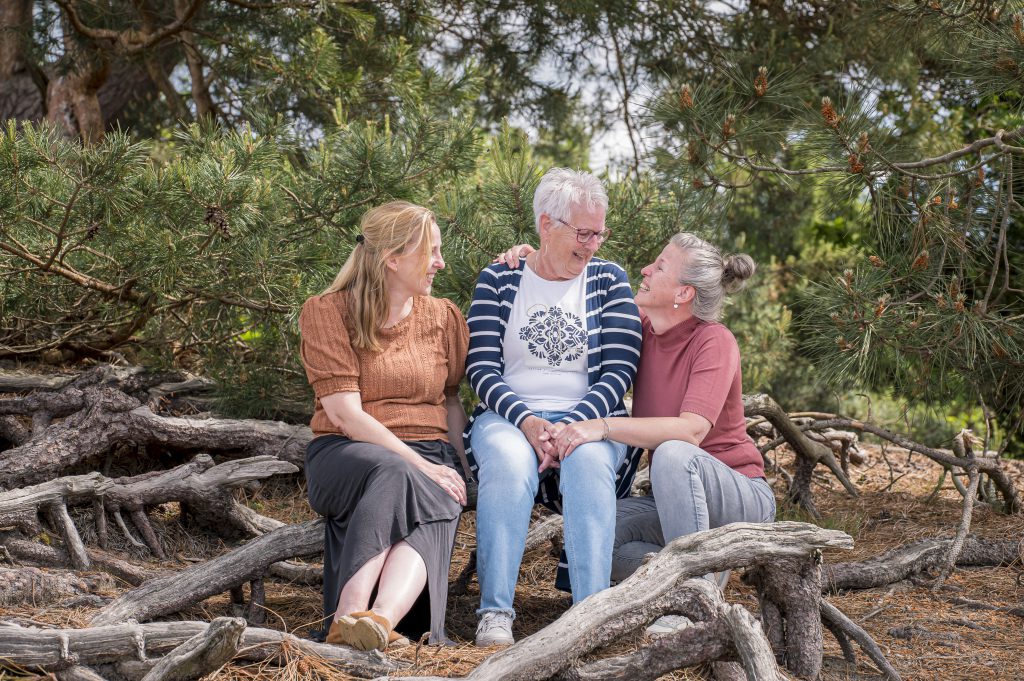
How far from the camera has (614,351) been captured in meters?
2.89

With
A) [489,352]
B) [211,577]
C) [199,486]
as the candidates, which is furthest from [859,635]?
[199,486]

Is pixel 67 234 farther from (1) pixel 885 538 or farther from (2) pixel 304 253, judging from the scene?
(1) pixel 885 538

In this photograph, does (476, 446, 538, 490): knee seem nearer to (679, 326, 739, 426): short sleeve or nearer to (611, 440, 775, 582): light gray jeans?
(611, 440, 775, 582): light gray jeans

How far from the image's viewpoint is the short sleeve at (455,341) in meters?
2.95

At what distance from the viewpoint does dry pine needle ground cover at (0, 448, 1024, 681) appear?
2.44 m

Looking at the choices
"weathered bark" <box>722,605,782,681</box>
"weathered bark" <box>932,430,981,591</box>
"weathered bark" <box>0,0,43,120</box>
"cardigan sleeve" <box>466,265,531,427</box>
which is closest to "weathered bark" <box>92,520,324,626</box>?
"cardigan sleeve" <box>466,265,531,427</box>

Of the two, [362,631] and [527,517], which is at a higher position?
[527,517]

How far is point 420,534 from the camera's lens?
2541 mm

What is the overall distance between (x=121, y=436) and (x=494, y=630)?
5.68 feet

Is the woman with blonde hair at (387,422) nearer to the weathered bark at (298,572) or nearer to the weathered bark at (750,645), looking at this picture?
the weathered bark at (298,572)

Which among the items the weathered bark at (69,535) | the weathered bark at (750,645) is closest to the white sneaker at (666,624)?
the weathered bark at (750,645)

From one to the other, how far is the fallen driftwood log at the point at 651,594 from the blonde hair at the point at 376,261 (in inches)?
39.3

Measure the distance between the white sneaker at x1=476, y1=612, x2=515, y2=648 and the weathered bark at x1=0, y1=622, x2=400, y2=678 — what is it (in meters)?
0.32

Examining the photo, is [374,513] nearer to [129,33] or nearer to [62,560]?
[62,560]
